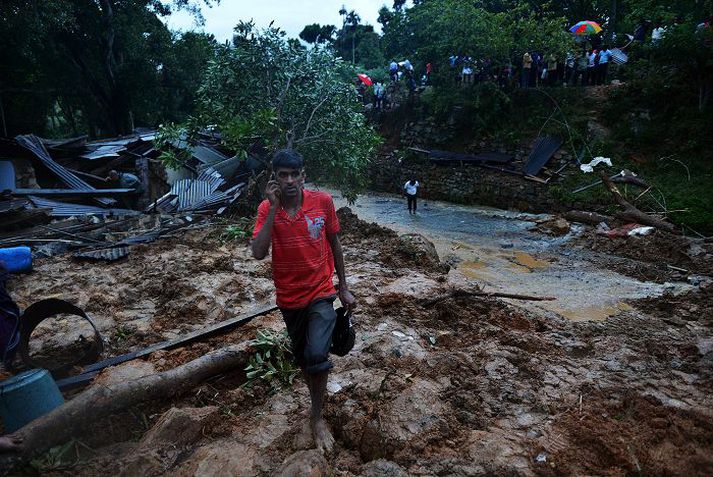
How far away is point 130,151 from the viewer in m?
14.2

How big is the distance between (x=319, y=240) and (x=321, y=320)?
0.50 m

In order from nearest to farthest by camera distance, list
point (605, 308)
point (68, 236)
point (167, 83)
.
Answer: point (605, 308) < point (68, 236) < point (167, 83)

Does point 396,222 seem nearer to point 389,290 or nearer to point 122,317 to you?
point 389,290

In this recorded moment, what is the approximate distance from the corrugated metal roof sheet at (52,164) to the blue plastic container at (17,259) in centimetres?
540

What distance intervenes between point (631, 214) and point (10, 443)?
13.0m

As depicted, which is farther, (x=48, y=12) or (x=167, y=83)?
(x=167, y=83)

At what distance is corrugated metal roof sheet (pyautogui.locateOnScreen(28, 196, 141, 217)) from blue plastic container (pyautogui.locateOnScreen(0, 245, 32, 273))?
3.38m

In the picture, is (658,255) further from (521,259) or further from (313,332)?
(313,332)

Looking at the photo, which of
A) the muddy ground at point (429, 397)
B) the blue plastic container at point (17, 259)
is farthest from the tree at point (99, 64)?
the muddy ground at point (429, 397)

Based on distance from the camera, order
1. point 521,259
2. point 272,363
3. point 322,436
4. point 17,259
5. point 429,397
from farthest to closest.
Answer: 1. point 521,259
2. point 17,259
3. point 272,363
4. point 429,397
5. point 322,436

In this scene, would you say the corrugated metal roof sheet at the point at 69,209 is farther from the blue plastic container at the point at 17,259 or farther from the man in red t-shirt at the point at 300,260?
the man in red t-shirt at the point at 300,260

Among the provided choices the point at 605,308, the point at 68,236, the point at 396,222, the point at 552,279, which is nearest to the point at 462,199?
the point at 396,222

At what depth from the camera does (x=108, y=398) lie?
9.18 ft

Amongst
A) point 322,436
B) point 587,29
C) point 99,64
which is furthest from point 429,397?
point 99,64
